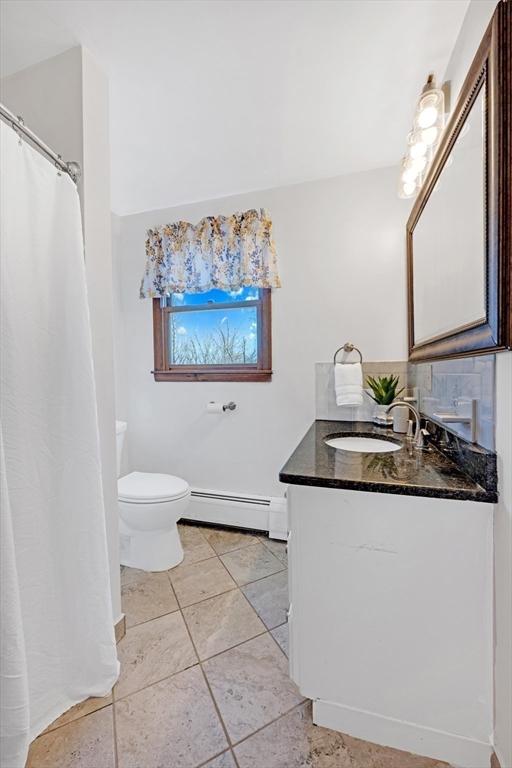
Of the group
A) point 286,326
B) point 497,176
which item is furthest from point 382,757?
point 286,326

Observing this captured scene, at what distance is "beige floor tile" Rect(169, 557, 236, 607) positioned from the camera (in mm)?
1732

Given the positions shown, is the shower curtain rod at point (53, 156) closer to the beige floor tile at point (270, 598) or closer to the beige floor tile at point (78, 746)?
the beige floor tile at point (78, 746)

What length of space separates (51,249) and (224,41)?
101 centimetres

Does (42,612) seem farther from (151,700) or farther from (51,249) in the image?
(51,249)

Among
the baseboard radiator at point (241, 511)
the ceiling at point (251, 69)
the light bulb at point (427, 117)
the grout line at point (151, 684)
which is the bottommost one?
the grout line at point (151, 684)

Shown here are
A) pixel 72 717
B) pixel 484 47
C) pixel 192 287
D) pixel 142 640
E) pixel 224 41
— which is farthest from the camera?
pixel 192 287

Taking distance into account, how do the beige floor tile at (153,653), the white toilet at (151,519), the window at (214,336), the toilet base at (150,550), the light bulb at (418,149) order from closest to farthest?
the beige floor tile at (153,653)
the light bulb at (418,149)
the white toilet at (151,519)
the toilet base at (150,550)
the window at (214,336)

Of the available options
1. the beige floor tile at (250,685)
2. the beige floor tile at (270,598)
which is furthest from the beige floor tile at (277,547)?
the beige floor tile at (250,685)

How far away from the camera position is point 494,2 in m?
0.94

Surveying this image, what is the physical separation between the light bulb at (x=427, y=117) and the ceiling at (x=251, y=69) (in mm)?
234

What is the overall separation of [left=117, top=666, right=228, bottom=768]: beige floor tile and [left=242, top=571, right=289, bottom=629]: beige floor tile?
1.34 feet

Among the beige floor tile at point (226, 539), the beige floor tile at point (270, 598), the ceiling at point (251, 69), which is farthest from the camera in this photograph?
the beige floor tile at point (226, 539)

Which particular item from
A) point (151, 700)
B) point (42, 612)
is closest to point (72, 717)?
point (151, 700)

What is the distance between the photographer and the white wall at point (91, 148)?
1.28m
